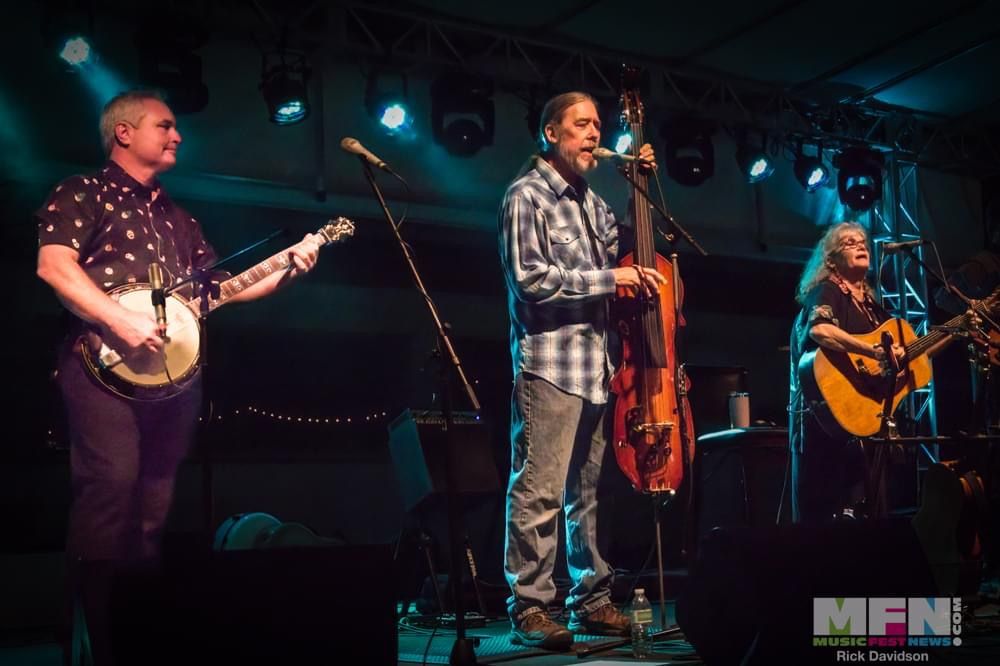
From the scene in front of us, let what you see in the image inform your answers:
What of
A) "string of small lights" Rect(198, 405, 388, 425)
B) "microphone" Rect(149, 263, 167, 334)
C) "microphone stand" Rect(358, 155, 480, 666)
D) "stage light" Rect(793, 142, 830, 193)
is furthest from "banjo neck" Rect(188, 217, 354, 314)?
"stage light" Rect(793, 142, 830, 193)

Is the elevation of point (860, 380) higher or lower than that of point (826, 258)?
lower

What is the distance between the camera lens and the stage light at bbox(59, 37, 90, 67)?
21.1 feet

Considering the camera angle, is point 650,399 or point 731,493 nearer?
point 650,399

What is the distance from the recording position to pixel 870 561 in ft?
9.96

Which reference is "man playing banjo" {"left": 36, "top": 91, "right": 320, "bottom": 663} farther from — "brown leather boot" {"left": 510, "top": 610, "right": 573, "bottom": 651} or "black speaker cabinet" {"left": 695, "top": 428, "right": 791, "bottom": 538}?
"black speaker cabinet" {"left": 695, "top": 428, "right": 791, "bottom": 538}

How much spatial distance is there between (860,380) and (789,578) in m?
2.55

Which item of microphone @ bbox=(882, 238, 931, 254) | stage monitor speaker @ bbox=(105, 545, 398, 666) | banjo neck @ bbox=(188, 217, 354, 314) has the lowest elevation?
stage monitor speaker @ bbox=(105, 545, 398, 666)

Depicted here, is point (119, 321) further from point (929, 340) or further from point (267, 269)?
point (929, 340)

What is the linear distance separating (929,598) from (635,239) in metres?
1.72

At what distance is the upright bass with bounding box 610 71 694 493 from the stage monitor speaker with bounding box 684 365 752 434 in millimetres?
3476

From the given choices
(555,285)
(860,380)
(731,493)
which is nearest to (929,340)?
(860,380)

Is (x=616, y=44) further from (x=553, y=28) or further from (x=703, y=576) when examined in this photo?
(x=703, y=576)

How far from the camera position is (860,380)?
5301 millimetres

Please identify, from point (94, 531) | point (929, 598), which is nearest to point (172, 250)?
point (94, 531)
